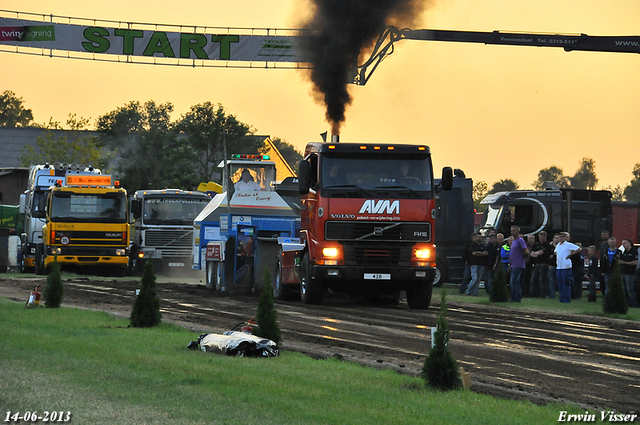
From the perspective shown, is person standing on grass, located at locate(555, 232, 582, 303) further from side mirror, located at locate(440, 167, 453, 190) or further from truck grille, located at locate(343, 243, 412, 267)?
truck grille, located at locate(343, 243, 412, 267)

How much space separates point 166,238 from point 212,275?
9507 mm

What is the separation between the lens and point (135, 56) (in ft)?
105

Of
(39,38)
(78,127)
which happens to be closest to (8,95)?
(78,127)

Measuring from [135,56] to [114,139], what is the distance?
39.7 metres

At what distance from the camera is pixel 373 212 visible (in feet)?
59.3

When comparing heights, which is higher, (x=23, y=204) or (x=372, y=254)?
(x=23, y=204)

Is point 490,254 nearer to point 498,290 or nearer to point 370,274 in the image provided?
point 498,290

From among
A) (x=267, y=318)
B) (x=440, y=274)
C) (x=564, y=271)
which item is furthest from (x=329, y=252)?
(x=440, y=274)

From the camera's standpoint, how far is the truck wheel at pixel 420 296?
19.5 m

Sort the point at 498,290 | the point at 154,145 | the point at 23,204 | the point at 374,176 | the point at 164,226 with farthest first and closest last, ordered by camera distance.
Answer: the point at 154,145 < the point at 23,204 < the point at 164,226 < the point at 498,290 < the point at 374,176

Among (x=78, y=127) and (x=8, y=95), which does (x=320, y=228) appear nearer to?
(x=78, y=127)

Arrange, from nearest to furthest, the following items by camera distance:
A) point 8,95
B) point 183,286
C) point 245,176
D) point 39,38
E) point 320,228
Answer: point 320,228
point 245,176
point 183,286
point 39,38
point 8,95

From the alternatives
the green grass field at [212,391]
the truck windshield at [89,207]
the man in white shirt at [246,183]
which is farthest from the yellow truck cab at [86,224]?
the green grass field at [212,391]

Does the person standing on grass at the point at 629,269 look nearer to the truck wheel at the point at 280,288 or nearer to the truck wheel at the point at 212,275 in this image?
the truck wheel at the point at 280,288
